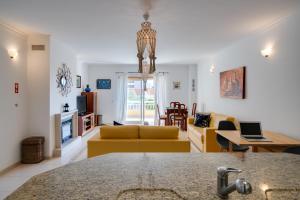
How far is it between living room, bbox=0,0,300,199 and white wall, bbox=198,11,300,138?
2 centimetres

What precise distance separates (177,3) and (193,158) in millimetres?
2051

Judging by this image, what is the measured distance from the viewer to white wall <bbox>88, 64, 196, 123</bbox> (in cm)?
848

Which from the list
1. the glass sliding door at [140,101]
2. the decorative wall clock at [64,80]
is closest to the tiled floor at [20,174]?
the decorative wall clock at [64,80]

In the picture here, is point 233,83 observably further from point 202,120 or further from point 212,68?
point 212,68

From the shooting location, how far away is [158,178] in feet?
3.86

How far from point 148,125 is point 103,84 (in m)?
4.90

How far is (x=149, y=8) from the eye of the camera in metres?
2.87

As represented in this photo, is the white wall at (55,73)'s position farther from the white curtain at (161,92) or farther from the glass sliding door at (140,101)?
the white curtain at (161,92)

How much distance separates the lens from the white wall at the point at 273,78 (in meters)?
3.03

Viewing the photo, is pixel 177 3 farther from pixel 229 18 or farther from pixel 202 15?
Answer: pixel 229 18

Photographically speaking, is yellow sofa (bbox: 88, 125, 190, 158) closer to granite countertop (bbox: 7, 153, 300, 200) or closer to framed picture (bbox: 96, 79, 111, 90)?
granite countertop (bbox: 7, 153, 300, 200)

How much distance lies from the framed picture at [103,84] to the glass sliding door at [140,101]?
80cm

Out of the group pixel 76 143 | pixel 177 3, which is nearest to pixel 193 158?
pixel 177 3

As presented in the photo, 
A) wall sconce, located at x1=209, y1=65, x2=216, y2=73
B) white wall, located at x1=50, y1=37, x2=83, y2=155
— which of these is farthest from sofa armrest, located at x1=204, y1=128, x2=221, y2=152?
white wall, located at x1=50, y1=37, x2=83, y2=155
